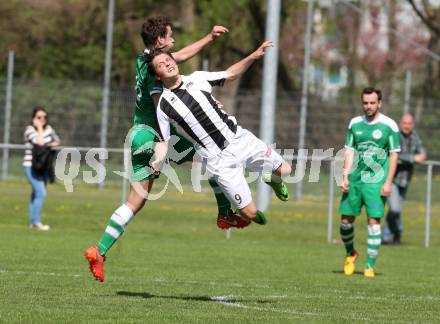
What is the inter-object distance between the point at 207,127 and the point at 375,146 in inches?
150

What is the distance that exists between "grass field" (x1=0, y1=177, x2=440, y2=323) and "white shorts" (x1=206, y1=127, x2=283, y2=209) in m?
0.95

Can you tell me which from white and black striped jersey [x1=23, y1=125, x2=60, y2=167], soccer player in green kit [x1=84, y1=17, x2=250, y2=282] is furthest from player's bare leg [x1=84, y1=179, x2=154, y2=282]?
white and black striped jersey [x1=23, y1=125, x2=60, y2=167]

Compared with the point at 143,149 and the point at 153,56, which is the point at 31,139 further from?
the point at 153,56

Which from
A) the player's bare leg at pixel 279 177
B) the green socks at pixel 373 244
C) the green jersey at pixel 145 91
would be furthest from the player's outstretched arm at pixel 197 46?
the green socks at pixel 373 244

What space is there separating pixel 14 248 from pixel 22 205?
925 centimetres

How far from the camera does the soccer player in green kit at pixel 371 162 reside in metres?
13.8

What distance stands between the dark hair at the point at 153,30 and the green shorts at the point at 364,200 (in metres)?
4.17

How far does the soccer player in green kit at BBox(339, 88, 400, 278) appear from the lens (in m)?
13.8

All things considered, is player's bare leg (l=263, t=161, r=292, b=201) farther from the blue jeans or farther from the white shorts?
the blue jeans

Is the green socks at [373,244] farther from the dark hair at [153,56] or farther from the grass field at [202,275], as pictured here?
the dark hair at [153,56]

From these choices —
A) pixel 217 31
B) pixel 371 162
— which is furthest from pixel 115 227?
pixel 371 162

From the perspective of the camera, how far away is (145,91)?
10.9m

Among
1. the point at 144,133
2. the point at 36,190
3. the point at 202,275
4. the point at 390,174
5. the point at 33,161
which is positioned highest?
the point at 144,133

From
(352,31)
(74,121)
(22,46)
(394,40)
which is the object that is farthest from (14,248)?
(394,40)
